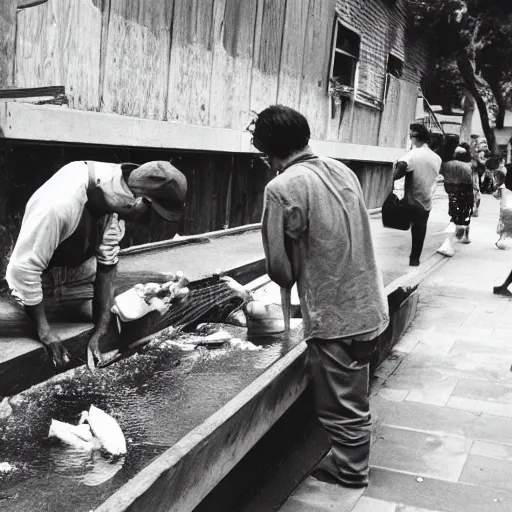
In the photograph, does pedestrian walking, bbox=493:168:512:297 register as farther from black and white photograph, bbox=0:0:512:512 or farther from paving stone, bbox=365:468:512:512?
paving stone, bbox=365:468:512:512

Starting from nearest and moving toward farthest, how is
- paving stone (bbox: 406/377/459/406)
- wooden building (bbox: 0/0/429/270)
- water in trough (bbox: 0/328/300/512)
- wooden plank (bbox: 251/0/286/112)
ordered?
water in trough (bbox: 0/328/300/512) < wooden building (bbox: 0/0/429/270) < paving stone (bbox: 406/377/459/406) < wooden plank (bbox: 251/0/286/112)

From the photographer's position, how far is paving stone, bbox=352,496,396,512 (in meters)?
3.77

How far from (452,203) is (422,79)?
719cm

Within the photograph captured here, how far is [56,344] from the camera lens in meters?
3.93

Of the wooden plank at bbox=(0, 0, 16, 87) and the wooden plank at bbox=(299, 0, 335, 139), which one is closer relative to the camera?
the wooden plank at bbox=(0, 0, 16, 87)

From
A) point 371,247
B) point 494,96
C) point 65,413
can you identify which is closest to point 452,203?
point 371,247

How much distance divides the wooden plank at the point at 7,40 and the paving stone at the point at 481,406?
3852 mm

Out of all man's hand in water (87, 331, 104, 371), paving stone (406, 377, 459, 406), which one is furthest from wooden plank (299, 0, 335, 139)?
man's hand in water (87, 331, 104, 371)

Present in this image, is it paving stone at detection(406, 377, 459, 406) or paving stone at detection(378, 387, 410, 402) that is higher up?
paving stone at detection(406, 377, 459, 406)

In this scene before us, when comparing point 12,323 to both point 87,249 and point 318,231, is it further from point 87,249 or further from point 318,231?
point 318,231

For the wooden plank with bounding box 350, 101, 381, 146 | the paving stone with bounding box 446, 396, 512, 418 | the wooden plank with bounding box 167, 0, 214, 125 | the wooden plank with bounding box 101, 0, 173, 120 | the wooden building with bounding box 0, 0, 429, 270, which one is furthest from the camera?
the wooden plank with bounding box 350, 101, 381, 146

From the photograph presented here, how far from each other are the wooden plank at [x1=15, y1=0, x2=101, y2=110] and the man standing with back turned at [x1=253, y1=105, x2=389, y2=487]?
6.62 feet

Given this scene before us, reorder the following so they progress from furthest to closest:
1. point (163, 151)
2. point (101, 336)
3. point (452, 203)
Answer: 1. point (452, 203)
2. point (163, 151)
3. point (101, 336)

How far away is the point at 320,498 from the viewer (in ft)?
12.8
